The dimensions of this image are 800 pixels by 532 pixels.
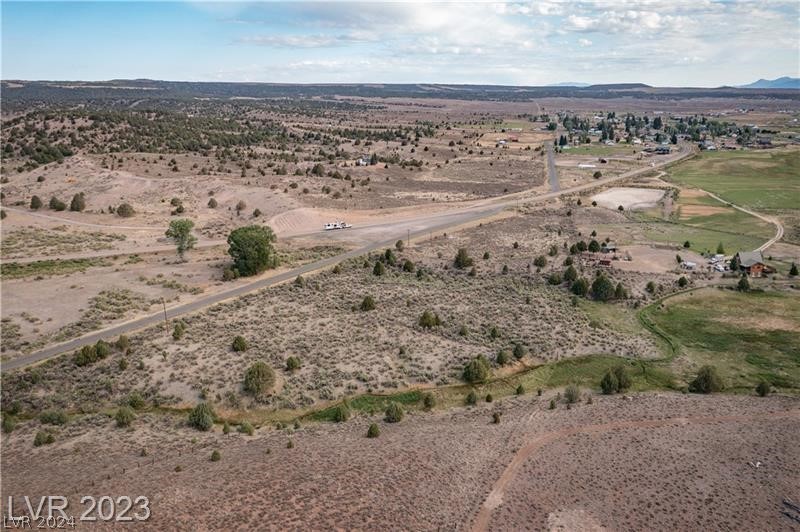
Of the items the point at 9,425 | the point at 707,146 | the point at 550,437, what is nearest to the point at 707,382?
the point at 550,437

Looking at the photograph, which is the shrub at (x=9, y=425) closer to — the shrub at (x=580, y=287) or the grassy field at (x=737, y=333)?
the grassy field at (x=737, y=333)

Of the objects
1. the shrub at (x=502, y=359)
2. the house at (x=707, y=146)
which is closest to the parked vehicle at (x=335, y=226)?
the shrub at (x=502, y=359)

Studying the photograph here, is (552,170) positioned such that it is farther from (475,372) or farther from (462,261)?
(475,372)

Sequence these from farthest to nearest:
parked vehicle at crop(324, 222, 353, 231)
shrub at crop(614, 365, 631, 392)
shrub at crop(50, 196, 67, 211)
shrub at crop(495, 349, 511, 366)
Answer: shrub at crop(50, 196, 67, 211)
parked vehicle at crop(324, 222, 353, 231)
shrub at crop(495, 349, 511, 366)
shrub at crop(614, 365, 631, 392)

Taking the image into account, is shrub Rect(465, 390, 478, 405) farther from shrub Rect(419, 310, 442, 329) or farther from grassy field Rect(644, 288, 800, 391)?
grassy field Rect(644, 288, 800, 391)

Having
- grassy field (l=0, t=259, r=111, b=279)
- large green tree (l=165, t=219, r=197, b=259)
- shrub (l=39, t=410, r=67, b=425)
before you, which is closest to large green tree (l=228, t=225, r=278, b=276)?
large green tree (l=165, t=219, r=197, b=259)
